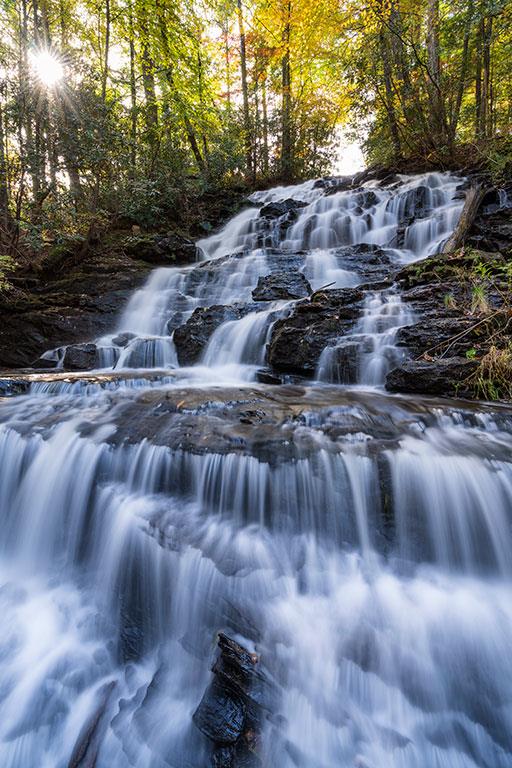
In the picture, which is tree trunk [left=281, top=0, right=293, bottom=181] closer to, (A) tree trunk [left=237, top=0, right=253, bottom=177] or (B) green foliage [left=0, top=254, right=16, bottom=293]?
(A) tree trunk [left=237, top=0, right=253, bottom=177]

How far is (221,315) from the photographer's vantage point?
270 inches

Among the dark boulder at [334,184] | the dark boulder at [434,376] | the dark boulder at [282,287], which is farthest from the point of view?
the dark boulder at [334,184]

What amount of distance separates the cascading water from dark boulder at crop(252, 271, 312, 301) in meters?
3.40

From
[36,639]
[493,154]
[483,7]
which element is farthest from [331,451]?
[483,7]

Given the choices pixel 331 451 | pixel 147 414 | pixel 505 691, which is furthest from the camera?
pixel 147 414

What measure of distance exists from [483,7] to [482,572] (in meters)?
10.9

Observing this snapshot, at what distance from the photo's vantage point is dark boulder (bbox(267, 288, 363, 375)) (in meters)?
5.16

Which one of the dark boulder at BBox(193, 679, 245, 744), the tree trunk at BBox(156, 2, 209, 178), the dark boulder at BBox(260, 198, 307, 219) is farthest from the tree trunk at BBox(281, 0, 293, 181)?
the dark boulder at BBox(193, 679, 245, 744)

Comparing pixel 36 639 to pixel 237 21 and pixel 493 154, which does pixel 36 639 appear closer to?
pixel 493 154

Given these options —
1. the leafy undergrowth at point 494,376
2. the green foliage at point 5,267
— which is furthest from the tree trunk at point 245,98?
the leafy undergrowth at point 494,376

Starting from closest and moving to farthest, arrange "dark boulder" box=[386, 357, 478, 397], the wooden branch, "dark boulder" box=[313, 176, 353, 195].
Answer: "dark boulder" box=[386, 357, 478, 397] → the wooden branch → "dark boulder" box=[313, 176, 353, 195]

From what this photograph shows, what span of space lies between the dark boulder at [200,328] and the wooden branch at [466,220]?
3.89 meters

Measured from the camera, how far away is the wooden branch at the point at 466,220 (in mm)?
6809

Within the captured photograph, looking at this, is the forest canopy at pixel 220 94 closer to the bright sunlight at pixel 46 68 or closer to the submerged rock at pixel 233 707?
the bright sunlight at pixel 46 68
